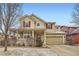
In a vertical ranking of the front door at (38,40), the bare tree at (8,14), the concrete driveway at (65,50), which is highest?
the bare tree at (8,14)

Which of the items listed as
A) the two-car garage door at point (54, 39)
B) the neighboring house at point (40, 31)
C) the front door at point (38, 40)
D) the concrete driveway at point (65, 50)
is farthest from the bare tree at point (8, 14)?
the concrete driveway at point (65, 50)

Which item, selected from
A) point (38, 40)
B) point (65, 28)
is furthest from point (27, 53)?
point (65, 28)

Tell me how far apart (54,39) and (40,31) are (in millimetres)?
206

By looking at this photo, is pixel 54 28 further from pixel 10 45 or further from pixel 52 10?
pixel 10 45

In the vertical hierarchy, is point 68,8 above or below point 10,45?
above

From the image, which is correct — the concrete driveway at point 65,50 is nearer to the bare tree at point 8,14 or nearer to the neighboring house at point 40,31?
the neighboring house at point 40,31

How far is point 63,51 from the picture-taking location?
5.27 meters

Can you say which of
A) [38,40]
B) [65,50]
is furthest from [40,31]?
[65,50]

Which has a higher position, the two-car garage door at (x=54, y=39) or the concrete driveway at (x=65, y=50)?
the two-car garage door at (x=54, y=39)

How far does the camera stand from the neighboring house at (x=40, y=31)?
17.2ft

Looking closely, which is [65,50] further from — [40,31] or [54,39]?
[40,31]

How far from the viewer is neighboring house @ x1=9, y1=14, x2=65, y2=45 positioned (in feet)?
17.2

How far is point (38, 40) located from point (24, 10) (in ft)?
1.34

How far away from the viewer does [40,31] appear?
5.27 meters
